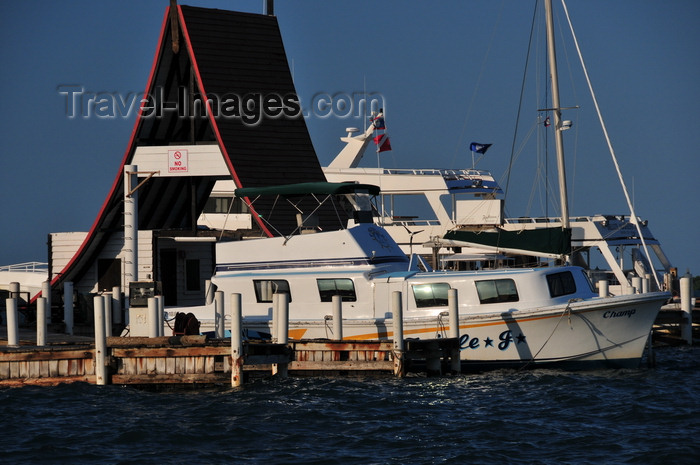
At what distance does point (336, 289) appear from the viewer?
26.7 metres

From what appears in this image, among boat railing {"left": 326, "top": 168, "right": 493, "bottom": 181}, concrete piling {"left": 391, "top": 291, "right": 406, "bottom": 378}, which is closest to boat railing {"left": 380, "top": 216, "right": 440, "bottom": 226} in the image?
boat railing {"left": 326, "top": 168, "right": 493, "bottom": 181}

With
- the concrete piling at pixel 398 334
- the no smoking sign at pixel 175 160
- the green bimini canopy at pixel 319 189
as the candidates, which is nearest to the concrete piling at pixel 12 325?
the green bimini canopy at pixel 319 189

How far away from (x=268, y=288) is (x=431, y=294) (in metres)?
4.72

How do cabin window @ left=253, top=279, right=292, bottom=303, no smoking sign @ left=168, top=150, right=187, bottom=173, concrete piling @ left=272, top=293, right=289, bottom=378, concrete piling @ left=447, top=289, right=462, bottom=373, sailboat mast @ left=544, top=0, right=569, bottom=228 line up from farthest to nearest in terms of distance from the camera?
1. no smoking sign @ left=168, top=150, right=187, bottom=173
2. sailboat mast @ left=544, top=0, right=569, bottom=228
3. cabin window @ left=253, top=279, right=292, bottom=303
4. concrete piling @ left=447, top=289, right=462, bottom=373
5. concrete piling @ left=272, top=293, right=289, bottom=378

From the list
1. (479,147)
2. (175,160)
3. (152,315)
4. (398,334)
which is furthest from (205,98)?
(479,147)

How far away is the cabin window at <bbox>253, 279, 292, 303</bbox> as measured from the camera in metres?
27.4

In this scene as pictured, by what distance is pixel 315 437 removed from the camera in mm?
17797

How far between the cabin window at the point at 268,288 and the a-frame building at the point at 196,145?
6.15 metres

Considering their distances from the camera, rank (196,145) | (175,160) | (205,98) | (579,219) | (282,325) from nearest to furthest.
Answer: (282,325) → (205,98) → (175,160) → (196,145) → (579,219)

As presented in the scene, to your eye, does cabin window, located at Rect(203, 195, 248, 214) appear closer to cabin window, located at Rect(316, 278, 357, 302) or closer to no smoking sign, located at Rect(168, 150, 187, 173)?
no smoking sign, located at Rect(168, 150, 187, 173)

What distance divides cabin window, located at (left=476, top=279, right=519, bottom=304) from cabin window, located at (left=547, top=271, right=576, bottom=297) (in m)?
0.96

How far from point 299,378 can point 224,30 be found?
17678 millimetres

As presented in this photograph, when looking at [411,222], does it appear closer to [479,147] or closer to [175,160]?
[479,147]

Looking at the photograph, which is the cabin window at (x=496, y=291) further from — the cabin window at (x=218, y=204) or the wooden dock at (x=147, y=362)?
the cabin window at (x=218, y=204)
